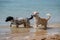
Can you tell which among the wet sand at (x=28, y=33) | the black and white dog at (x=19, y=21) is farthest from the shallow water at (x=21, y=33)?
the black and white dog at (x=19, y=21)

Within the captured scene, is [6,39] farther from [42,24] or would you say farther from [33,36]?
[42,24]

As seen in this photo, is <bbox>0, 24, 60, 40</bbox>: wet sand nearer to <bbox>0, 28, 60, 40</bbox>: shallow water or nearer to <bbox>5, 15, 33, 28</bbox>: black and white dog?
<bbox>0, 28, 60, 40</bbox>: shallow water

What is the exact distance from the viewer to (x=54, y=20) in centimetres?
932

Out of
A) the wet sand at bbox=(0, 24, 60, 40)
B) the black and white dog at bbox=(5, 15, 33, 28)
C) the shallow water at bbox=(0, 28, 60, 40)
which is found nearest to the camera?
the wet sand at bbox=(0, 24, 60, 40)

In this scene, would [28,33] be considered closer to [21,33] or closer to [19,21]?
[21,33]

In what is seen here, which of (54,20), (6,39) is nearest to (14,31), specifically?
(6,39)

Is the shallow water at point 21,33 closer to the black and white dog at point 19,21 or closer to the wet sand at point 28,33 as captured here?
the wet sand at point 28,33

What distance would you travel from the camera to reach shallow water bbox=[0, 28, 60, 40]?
6454 millimetres

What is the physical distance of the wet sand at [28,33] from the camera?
632cm

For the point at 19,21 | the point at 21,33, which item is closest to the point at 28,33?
the point at 21,33

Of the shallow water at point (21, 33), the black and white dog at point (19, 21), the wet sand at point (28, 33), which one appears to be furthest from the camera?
the black and white dog at point (19, 21)

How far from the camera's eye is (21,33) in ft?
23.1

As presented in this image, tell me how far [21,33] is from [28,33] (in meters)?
0.18

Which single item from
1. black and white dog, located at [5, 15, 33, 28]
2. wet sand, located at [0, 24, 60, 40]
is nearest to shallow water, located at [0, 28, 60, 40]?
wet sand, located at [0, 24, 60, 40]
